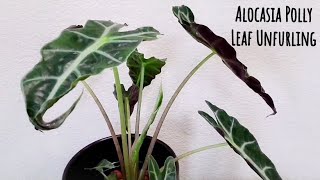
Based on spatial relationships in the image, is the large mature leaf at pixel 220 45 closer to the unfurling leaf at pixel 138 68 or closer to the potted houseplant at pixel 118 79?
the potted houseplant at pixel 118 79

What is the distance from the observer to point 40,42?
844 mm

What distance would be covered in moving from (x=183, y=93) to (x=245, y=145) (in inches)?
11.0

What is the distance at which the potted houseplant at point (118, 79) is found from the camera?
1.38 ft

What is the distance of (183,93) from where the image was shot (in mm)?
889

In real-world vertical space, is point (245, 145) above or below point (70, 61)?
below

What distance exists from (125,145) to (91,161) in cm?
10

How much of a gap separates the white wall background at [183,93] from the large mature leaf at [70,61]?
35cm

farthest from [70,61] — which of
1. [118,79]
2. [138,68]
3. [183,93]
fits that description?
[183,93]

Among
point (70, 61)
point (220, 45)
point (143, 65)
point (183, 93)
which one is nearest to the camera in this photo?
point (70, 61)

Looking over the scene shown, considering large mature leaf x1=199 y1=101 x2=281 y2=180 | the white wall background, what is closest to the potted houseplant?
large mature leaf x1=199 y1=101 x2=281 y2=180

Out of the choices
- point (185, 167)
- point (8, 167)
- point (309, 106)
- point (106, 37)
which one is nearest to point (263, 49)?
point (309, 106)

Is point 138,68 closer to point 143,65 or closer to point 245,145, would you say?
point 143,65

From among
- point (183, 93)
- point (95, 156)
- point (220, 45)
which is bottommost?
point (95, 156)

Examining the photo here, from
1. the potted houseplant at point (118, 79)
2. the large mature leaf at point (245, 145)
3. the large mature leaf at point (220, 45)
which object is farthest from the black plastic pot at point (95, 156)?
the large mature leaf at point (220, 45)
